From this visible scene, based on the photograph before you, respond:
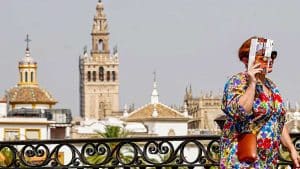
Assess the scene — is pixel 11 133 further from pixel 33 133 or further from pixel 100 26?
pixel 100 26

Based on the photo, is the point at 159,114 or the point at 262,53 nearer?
the point at 262,53

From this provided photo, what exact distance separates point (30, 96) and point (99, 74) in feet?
258

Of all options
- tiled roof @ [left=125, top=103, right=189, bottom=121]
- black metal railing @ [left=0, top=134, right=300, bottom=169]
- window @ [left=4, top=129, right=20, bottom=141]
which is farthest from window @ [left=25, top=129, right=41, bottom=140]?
black metal railing @ [left=0, top=134, right=300, bottom=169]

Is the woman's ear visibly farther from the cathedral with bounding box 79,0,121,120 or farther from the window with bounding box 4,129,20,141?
the cathedral with bounding box 79,0,121,120

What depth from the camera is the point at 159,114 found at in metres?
98.4

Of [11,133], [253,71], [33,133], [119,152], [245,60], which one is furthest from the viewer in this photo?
[33,133]

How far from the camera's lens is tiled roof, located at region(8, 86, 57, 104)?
94.1 meters

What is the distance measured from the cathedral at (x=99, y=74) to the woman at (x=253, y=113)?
160739 millimetres

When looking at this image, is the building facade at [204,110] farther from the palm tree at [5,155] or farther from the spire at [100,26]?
the palm tree at [5,155]

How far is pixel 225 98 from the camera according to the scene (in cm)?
641

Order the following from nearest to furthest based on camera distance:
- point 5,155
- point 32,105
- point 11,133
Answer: point 5,155, point 11,133, point 32,105

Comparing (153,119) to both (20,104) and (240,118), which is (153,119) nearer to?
(20,104)

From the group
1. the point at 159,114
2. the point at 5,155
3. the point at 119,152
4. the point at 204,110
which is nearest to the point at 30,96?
the point at 159,114

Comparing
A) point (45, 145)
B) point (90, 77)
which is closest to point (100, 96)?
point (90, 77)
